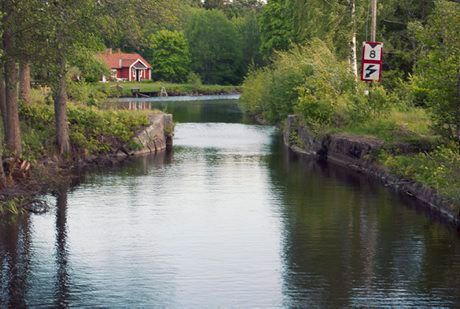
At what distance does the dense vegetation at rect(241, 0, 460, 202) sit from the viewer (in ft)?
87.9

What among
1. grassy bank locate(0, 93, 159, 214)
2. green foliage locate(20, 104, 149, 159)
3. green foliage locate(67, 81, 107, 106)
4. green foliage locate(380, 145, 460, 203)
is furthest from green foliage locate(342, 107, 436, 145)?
green foliage locate(67, 81, 107, 106)

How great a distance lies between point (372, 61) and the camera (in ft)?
113

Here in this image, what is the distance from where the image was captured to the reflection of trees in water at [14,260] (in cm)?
1522

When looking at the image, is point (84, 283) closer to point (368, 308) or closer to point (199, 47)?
point (368, 308)

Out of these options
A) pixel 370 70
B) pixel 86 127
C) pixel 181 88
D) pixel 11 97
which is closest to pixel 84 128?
pixel 86 127

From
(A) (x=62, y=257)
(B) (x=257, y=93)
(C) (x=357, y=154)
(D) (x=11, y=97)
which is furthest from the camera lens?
(B) (x=257, y=93)

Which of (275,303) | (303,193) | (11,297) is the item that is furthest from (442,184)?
(11,297)

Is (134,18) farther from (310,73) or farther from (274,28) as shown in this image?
(274,28)

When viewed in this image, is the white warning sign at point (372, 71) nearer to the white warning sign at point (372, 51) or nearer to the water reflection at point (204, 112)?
the white warning sign at point (372, 51)

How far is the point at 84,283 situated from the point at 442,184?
1210 cm

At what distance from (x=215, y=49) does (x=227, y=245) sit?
104m

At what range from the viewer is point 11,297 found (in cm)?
1515

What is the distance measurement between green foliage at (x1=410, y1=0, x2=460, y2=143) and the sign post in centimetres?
519

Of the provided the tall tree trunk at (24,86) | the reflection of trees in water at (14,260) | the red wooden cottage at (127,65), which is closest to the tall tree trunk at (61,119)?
the tall tree trunk at (24,86)
